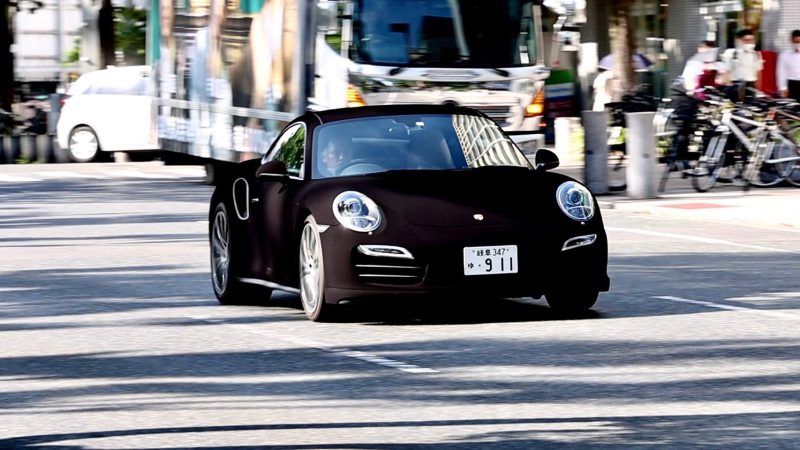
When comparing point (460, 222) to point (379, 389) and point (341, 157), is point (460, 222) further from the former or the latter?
point (379, 389)

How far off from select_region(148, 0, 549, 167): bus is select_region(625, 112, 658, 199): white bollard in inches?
72.2

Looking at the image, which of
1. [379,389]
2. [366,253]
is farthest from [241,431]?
[366,253]

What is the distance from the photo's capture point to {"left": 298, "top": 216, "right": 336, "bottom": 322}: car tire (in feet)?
36.2

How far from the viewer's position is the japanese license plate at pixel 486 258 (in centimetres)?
1077

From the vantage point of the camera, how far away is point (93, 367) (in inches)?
380

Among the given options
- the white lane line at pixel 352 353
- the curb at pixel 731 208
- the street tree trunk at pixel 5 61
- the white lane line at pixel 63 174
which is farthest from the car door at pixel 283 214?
the street tree trunk at pixel 5 61

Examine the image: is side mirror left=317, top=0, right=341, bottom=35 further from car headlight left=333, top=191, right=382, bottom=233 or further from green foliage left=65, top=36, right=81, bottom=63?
green foliage left=65, top=36, right=81, bottom=63

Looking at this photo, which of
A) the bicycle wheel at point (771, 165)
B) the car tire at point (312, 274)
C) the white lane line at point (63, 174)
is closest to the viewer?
the car tire at point (312, 274)

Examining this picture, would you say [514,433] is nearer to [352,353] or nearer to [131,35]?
[352,353]

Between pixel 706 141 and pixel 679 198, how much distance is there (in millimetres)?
1147

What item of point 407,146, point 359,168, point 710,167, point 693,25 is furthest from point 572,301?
point 693,25

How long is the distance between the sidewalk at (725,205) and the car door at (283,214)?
24.5ft

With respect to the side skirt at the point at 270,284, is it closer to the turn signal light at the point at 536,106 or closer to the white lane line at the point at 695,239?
the white lane line at the point at 695,239

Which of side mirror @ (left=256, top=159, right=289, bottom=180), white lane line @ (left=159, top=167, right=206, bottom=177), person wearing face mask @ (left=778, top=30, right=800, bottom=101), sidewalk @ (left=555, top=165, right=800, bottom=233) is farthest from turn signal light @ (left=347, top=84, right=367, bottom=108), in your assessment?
side mirror @ (left=256, top=159, right=289, bottom=180)
